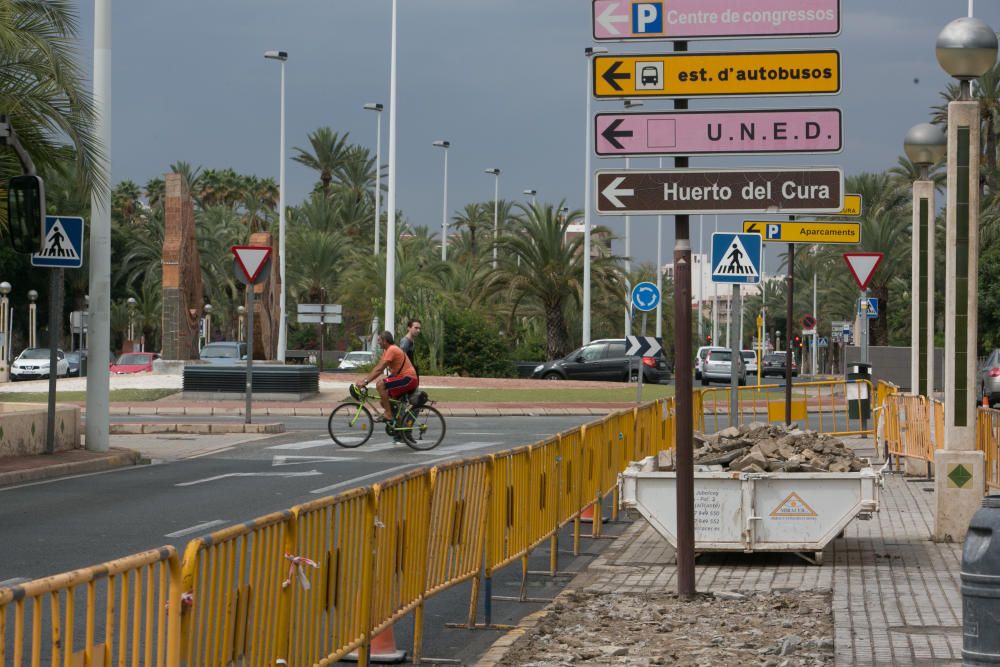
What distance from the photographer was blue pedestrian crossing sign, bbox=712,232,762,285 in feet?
59.6

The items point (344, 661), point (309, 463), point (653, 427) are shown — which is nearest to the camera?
point (344, 661)

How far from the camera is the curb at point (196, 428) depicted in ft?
79.9

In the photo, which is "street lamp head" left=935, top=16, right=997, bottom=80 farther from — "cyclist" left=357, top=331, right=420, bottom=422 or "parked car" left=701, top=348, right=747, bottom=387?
"parked car" left=701, top=348, right=747, bottom=387

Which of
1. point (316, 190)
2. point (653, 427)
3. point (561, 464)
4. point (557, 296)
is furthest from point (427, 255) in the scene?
point (561, 464)

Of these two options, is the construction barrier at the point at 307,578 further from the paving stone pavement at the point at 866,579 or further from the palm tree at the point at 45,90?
the palm tree at the point at 45,90

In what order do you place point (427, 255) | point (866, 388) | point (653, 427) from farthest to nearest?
point (427, 255), point (866, 388), point (653, 427)

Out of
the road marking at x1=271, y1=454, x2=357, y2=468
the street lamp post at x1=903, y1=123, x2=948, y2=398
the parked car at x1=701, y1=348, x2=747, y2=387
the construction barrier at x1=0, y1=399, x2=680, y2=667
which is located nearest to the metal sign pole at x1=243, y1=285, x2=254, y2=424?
the road marking at x1=271, y1=454, x2=357, y2=468

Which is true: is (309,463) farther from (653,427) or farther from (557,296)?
(557,296)

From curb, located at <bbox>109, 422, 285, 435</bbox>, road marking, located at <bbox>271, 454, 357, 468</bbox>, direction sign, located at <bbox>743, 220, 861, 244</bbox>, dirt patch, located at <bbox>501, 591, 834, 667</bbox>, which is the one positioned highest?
direction sign, located at <bbox>743, 220, 861, 244</bbox>

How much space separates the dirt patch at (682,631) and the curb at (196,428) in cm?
1540

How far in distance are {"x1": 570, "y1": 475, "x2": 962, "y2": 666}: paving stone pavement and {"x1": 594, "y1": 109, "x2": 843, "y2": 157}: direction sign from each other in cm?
279

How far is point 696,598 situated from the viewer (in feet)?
30.3

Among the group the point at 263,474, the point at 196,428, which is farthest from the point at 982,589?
the point at 196,428

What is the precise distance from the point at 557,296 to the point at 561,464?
4205 centimetres
